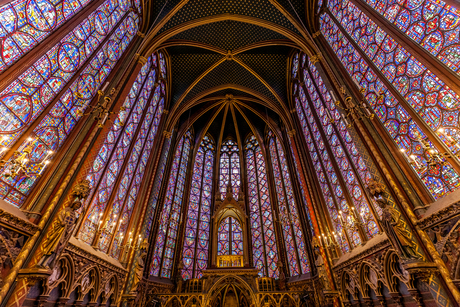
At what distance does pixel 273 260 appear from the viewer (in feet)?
47.9

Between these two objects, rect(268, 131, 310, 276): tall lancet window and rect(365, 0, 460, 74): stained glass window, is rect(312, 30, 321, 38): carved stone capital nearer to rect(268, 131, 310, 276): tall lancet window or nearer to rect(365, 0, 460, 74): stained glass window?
rect(365, 0, 460, 74): stained glass window

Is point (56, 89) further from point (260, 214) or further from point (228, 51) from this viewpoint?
point (260, 214)

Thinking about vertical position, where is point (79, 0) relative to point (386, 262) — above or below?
above

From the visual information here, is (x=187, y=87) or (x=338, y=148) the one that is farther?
(x=187, y=87)

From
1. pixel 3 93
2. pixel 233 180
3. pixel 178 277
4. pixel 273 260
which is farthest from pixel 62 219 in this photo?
pixel 233 180

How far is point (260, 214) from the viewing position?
1694cm

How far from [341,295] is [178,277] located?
8.51 meters

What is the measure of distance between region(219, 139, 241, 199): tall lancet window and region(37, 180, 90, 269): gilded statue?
12614mm

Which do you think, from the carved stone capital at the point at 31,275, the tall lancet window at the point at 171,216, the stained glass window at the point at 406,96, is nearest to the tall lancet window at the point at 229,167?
the tall lancet window at the point at 171,216

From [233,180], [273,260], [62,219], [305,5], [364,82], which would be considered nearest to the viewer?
[62,219]

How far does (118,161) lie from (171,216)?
6350mm

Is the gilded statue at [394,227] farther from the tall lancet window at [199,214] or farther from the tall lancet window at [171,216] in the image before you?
the tall lancet window at [171,216]

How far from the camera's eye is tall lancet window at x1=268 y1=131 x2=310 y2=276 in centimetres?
1323

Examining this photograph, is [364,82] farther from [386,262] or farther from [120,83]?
[120,83]
